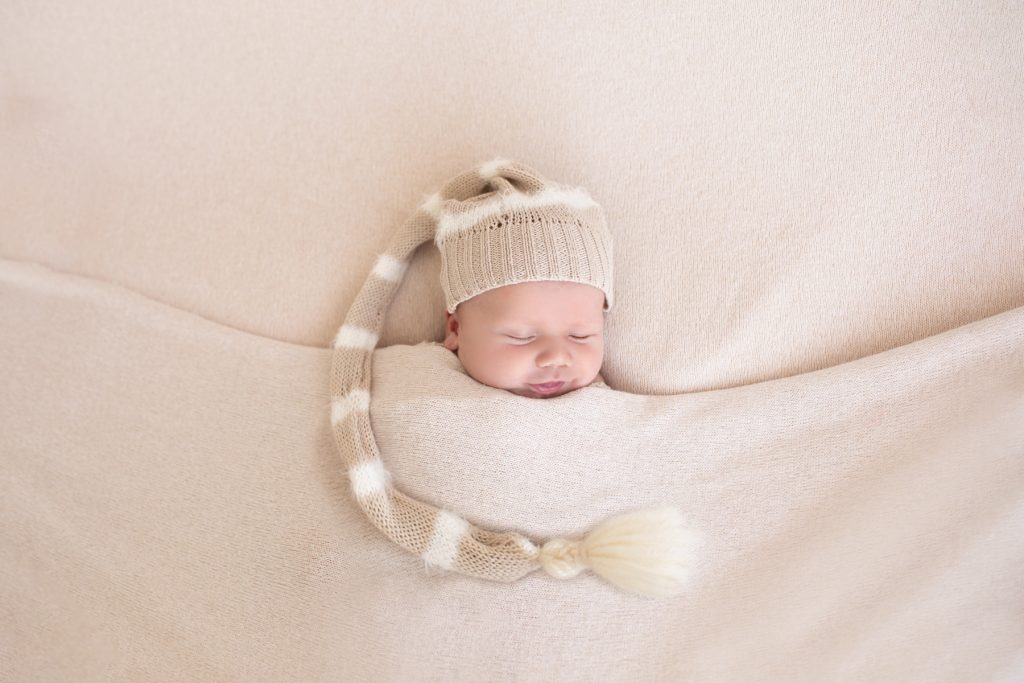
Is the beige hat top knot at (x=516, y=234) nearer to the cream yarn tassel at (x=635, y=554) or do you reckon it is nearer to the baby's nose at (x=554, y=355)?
the baby's nose at (x=554, y=355)

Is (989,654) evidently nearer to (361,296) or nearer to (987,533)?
(987,533)

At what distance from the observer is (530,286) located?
1.27 meters

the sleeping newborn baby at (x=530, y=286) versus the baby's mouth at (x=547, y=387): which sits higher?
the sleeping newborn baby at (x=530, y=286)

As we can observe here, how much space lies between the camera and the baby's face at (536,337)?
49.5 inches

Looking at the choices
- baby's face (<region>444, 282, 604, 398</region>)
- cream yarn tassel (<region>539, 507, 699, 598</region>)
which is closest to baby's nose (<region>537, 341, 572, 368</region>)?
baby's face (<region>444, 282, 604, 398</region>)

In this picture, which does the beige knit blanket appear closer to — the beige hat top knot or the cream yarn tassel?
the cream yarn tassel

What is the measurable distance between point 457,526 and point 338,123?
35.8 inches

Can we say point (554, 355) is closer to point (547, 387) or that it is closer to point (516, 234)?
point (547, 387)

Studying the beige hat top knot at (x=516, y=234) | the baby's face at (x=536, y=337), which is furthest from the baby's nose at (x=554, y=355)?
the beige hat top knot at (x=516, y=234)

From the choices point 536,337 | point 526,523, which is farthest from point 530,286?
point 526,523

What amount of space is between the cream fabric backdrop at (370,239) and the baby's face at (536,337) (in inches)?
5.5

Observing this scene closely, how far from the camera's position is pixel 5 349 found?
143cm

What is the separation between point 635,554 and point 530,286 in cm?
47

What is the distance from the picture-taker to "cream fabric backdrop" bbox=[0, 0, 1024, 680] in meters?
1.15
